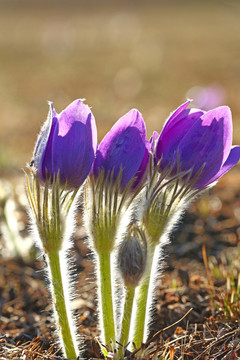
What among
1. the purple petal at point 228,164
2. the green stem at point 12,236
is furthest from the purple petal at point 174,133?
the green stem at point 12,236

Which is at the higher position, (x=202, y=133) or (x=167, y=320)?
(x=202, y=133)

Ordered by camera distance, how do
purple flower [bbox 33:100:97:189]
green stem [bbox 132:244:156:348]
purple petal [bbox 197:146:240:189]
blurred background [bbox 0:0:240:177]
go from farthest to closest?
1. blurred background [bbox 0:0:240:177]
2. green stem [bbox 132:244:156:348]
3. purple petal [bbox 197:146:240:189]
4. purple flower [bbox 33:100:97:189]

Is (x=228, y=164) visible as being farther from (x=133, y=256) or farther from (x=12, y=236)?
(x=12, y=236)

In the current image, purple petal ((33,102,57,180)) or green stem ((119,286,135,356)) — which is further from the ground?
purple petal ((33,102,57,180))

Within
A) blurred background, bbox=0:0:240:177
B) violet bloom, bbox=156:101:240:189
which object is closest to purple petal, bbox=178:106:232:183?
violet bloom, bbox=156:101:240:189

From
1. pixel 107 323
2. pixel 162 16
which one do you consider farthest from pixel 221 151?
pixel 162 16

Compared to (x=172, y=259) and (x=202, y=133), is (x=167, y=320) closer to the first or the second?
(x=172, y=259)

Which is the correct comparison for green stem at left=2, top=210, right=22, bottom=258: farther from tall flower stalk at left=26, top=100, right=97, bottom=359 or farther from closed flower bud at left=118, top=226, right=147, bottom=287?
closed flower bud at left=118, top=226, right=147, bottom=287
